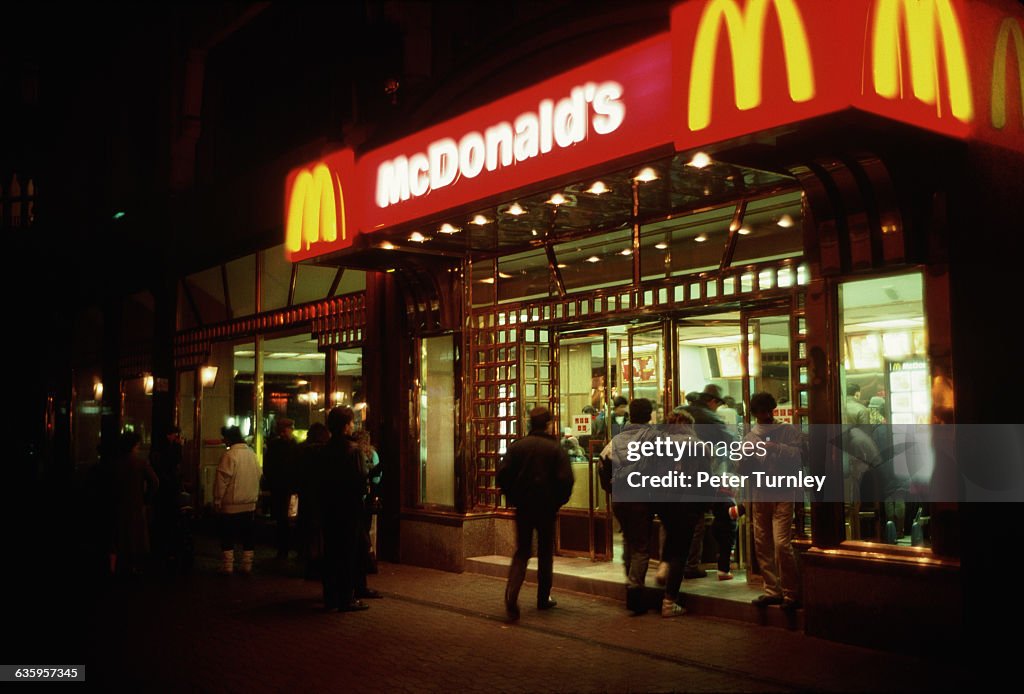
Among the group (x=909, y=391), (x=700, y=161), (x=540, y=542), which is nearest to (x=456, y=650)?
(x=540, y=542)

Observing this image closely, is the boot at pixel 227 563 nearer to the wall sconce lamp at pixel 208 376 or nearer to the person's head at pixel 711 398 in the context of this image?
the wall sconce lamp at pixel 208 376

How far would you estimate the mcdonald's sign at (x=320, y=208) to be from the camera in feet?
38.1

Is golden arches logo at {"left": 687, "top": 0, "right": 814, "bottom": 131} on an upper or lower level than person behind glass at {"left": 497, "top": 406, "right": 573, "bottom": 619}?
upper

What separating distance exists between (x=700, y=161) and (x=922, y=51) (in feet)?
6.17

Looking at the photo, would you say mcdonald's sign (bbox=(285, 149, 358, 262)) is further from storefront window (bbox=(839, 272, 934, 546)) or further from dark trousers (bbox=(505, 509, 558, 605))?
storefront window (bbox=(839, 272, 934, 546))

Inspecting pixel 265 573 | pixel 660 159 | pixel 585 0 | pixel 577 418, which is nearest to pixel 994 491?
pixel 660 159

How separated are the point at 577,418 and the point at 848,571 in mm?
4503

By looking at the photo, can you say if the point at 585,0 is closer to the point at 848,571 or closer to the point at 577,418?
the point at 577,418

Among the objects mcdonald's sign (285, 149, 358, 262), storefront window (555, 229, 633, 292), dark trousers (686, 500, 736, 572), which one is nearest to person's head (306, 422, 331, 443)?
mcdonald's sign (285, 149, 358, 262)

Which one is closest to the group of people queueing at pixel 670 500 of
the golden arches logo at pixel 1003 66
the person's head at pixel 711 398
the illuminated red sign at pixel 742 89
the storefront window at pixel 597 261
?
the person's head at pixel 711 398

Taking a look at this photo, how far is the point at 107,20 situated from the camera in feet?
75.8

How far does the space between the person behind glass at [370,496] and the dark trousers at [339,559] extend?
359 millimetres

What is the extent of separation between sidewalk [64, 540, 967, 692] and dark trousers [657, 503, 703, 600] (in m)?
0.37

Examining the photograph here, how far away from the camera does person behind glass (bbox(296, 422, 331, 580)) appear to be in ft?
33.4
